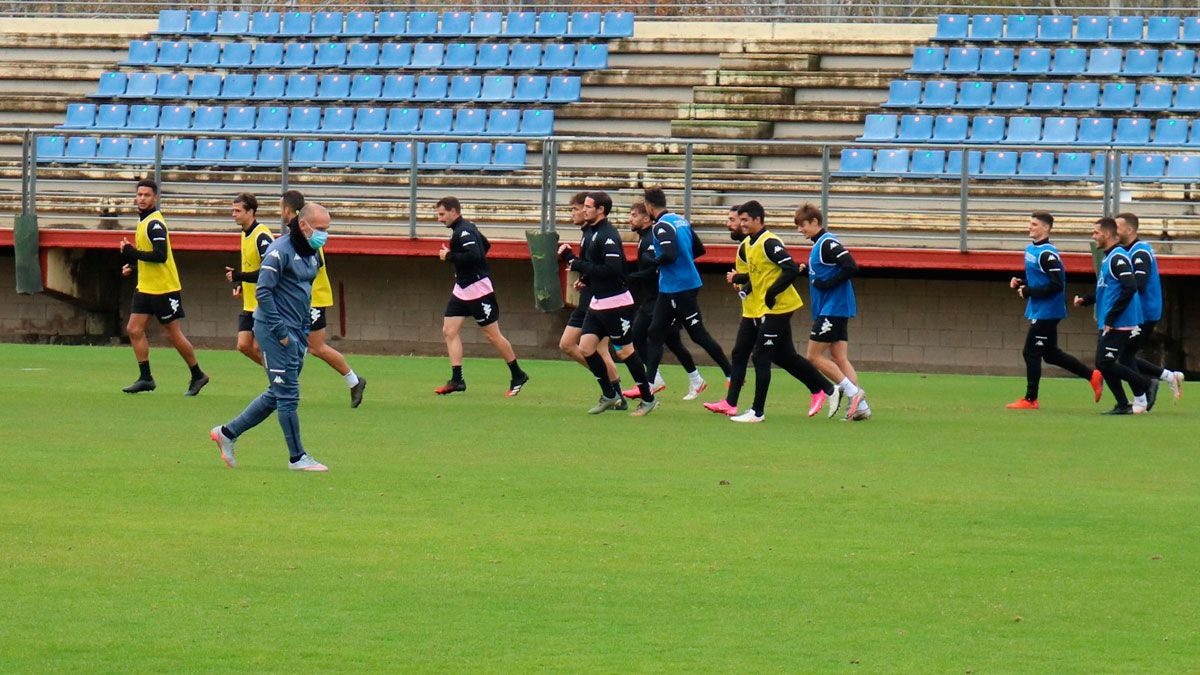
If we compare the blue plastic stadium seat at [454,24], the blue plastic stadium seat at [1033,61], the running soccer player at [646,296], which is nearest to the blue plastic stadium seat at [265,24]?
the blue plastic stadium seat at [454,24]

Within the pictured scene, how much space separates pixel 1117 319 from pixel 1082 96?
32.8 feet

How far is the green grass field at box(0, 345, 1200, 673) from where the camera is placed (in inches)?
252

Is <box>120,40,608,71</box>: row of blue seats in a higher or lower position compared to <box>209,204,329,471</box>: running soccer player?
higher

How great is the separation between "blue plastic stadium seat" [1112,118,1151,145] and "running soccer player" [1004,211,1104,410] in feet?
26.1

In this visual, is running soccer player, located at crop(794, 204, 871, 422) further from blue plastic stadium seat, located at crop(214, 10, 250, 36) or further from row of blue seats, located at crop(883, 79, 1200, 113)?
blue plastic stadium seat, located at crop(214, 10, 250, 36)

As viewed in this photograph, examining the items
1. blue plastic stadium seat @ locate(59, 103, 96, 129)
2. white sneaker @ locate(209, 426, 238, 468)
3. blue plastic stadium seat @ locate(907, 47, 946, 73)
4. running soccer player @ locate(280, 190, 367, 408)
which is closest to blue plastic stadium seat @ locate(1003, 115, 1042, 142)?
blue plastic stadium seat @ locate(907, 47, 946, 73)

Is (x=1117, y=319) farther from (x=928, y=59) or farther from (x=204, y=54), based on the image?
(x=204, y=54)

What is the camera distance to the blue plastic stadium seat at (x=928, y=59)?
26.4m

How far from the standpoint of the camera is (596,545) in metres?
8.43

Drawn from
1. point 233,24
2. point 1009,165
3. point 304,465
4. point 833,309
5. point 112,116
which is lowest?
point 304,465

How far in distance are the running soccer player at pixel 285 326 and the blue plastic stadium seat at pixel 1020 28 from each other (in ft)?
59.1

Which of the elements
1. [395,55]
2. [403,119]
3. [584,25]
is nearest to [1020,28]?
[584,25]

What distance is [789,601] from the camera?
23.7 ft

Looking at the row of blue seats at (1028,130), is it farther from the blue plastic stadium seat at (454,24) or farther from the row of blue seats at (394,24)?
the blue plastic stadium seat at (454,24)
